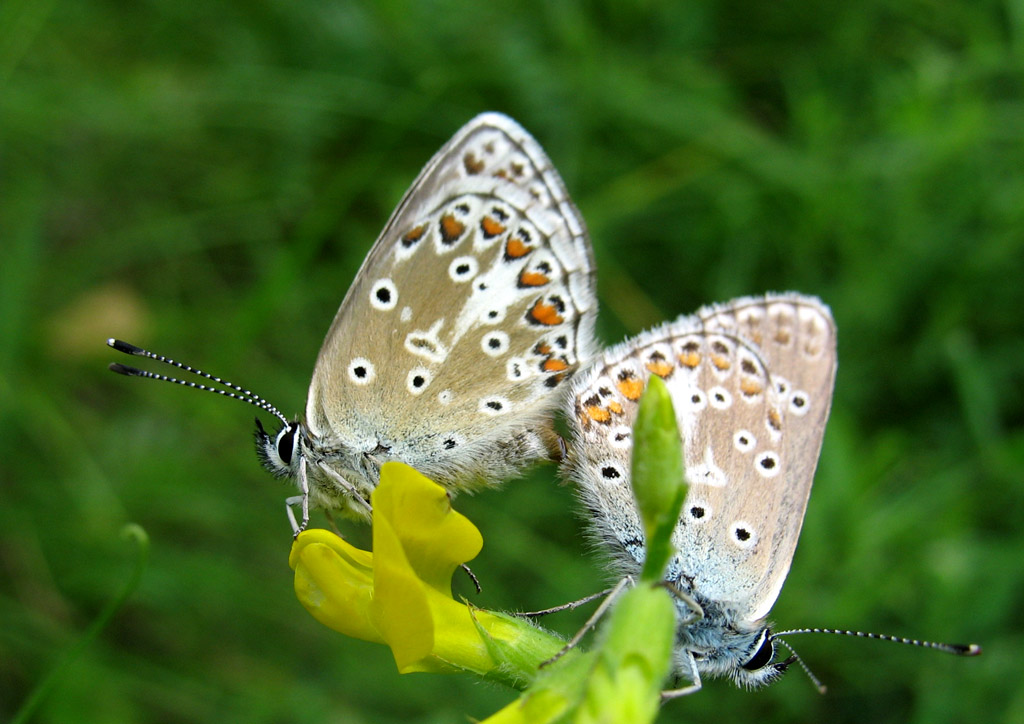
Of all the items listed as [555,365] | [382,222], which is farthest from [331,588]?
[382,222]

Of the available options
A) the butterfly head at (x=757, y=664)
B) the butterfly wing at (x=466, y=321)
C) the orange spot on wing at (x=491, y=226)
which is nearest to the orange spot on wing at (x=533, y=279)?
the butterfly wing at (x=466, y=321)

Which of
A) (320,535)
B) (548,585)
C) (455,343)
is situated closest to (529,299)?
(455,343)

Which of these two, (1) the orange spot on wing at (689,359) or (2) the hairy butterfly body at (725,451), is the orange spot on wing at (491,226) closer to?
(2) the hairy butterfly body at (725,451)

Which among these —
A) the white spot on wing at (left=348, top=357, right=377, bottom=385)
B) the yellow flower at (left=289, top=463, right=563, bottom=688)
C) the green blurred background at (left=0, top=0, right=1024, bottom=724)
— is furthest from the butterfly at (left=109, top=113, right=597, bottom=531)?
the green blurred background at (left=0, top=0, right=1024, bottom=724)

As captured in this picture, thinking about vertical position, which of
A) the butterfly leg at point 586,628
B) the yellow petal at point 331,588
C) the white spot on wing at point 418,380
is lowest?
the yellow petal at point 331,588

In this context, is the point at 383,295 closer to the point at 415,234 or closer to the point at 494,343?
the point at 415,234

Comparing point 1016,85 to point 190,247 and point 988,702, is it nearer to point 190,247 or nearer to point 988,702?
point 988,702
